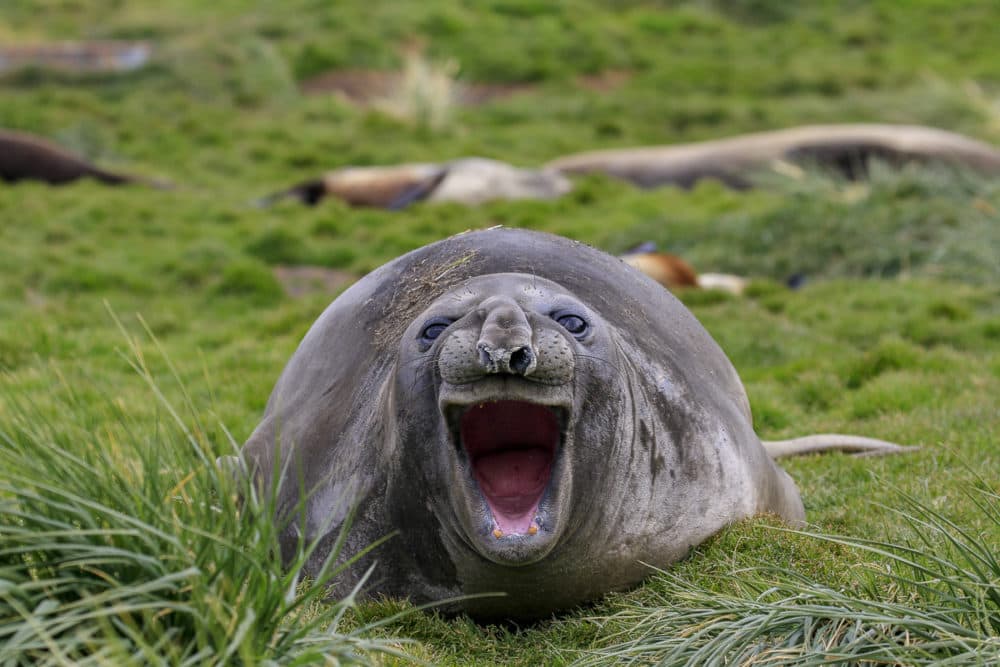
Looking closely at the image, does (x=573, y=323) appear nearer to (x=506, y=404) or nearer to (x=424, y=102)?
(x=506, y=404)

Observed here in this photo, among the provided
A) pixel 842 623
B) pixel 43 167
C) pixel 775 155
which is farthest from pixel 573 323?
pixel 775 155

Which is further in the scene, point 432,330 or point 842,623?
point 432,330

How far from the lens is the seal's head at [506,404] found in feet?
11.1

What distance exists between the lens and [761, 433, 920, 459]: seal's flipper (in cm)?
568

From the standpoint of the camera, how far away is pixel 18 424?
3141mm

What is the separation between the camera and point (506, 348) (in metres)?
3.30

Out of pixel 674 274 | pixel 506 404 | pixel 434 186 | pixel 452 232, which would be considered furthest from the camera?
pixel 434 186

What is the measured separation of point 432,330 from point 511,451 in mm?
432

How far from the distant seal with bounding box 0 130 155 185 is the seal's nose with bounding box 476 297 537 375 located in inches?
433

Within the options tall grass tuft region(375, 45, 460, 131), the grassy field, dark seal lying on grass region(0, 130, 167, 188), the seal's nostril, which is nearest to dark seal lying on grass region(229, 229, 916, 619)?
the seal's nostril

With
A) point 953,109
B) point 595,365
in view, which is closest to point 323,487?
point 595,365

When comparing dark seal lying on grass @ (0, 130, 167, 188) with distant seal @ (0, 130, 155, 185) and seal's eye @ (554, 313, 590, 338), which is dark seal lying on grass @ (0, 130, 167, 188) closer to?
distant seal @ (0, 130, 155, 185)

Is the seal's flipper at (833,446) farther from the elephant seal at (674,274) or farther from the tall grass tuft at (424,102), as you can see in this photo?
the tall grass tuft at (424,102)

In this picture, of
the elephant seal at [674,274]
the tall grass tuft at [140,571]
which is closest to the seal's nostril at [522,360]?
the tall grass tuft at [140,571]
